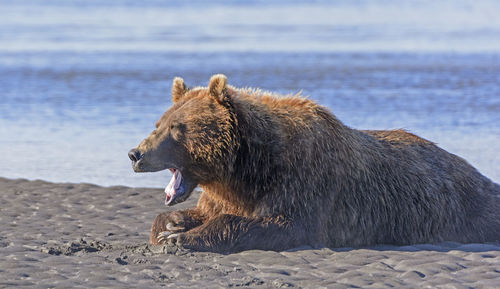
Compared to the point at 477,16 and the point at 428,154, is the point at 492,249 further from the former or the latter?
the point at 477,16

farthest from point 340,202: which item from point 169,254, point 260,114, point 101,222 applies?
point 101,222

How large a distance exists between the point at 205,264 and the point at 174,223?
2.73 feet

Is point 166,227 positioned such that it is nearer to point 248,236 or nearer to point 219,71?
point 248,236

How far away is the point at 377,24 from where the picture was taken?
35.5 meters

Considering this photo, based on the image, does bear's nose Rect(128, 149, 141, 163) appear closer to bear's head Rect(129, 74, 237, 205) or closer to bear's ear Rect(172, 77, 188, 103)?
bear's head Rect(129, 74, 237, 205)

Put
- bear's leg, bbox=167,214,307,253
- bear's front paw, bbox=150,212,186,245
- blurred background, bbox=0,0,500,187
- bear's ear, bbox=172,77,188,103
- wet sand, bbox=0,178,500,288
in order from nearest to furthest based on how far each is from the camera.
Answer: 1. wet sand, bbox=0,178,500,288
2. bear's leg, bbox=167,214,307,253
3. bear's front paw, bbox=150,212,186,245
4. bear's ear, bbox=172,77,188,103
5. blurred background, bbox=0,0,500,187

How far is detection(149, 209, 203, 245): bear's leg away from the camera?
6859mm

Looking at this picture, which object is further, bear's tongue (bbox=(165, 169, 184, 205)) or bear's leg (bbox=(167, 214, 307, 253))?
bear's tongue (bbox=(165, 169, 184, 205))

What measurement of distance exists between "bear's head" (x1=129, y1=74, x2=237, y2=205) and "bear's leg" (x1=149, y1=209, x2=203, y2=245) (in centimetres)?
33

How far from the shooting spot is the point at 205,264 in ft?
20.2

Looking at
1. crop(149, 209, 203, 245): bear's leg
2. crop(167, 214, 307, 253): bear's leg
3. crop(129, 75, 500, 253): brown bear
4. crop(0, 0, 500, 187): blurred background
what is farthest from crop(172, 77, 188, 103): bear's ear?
crop(0, 0, 500, 187): blurred background

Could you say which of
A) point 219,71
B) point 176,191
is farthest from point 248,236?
point 219,71

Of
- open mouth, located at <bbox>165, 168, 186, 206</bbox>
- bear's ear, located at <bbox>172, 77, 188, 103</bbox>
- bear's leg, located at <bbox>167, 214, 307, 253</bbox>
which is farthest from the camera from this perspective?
bear's ear, located at <bbox>172, 77, 188, 103</bbox>

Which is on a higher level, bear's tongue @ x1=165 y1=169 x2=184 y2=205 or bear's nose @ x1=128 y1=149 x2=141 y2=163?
bear's nose @ x1=128 y1=149 x2=141 y2=163
